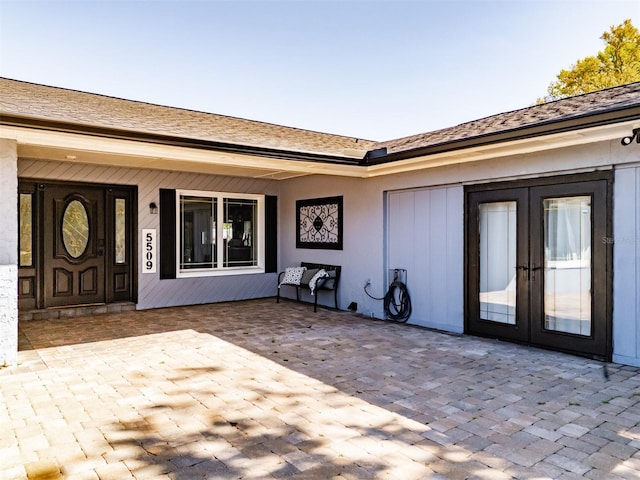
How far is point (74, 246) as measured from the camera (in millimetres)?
7637

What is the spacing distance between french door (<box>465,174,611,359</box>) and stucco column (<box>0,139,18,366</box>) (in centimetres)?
558

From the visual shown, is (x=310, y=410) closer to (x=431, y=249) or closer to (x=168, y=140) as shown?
(x=168, y=140)

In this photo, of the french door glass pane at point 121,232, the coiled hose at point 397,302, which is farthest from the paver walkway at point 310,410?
the french door glass pane at point 121,232

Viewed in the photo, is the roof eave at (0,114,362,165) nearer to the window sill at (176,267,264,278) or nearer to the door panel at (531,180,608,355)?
the door panel at (531,180,608,355)

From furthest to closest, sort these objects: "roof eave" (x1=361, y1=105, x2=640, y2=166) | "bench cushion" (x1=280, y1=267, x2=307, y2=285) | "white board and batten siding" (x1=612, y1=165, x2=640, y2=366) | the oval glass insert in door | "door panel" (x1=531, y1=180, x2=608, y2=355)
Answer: "bench cushion" (x1=280, y1=267, x2=307, y2=285)
the oval glass insert in door
"door panel" (x1=531, y1=180, x2=608, y2=355)
"white board and batten siding" (x1=612, y1=165, x2=640, y2=366)
"roof eave" (x1=361, y1=105, x2=640, y2=166)

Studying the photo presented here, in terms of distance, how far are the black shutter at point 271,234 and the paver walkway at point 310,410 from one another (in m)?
3.96

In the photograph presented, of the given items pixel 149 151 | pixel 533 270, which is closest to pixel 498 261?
pixel 533 270

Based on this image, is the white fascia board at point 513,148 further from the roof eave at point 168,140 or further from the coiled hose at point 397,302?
the coiled hose at point 397,302

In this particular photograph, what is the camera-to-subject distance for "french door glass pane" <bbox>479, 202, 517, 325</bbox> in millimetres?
5816

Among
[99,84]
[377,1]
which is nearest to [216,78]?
[99,84]

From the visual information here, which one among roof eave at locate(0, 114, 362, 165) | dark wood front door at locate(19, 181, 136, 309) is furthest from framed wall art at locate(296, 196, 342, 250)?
dark wood front door at locate(19, 181, 136, 309)

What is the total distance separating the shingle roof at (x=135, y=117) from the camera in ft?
16.4

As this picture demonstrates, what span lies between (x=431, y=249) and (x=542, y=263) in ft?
5.61

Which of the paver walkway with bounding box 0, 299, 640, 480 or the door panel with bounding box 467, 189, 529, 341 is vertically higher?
the door panel with bounding box 467, 189, 529, 341
